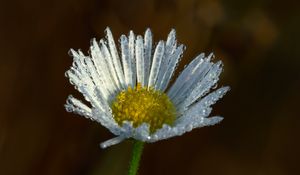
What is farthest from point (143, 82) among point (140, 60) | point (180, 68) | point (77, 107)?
point (180, 68)

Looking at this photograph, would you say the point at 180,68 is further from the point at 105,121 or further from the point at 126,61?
the point at 105,121

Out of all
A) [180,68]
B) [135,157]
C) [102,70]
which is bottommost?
[135,157]

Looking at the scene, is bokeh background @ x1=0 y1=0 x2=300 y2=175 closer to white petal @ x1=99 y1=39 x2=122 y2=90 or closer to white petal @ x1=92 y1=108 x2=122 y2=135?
white petal @ x1=99 y1=39 x2=122 y2=90

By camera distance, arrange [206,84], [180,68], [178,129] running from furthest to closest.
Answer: [180,68]
[206,84]
[178,129]

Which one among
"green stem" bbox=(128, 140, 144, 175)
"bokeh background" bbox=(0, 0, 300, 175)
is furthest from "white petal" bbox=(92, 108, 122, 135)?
"bokeh background" bbox=(0, 0, 300, 175)

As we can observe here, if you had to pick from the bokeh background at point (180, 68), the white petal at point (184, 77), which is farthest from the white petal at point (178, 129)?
the bokeh background at point (180, 68)

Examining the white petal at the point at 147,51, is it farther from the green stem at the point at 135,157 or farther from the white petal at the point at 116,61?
the green stem at the point at 135,157

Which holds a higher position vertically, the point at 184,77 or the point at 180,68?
the point at 180,68
